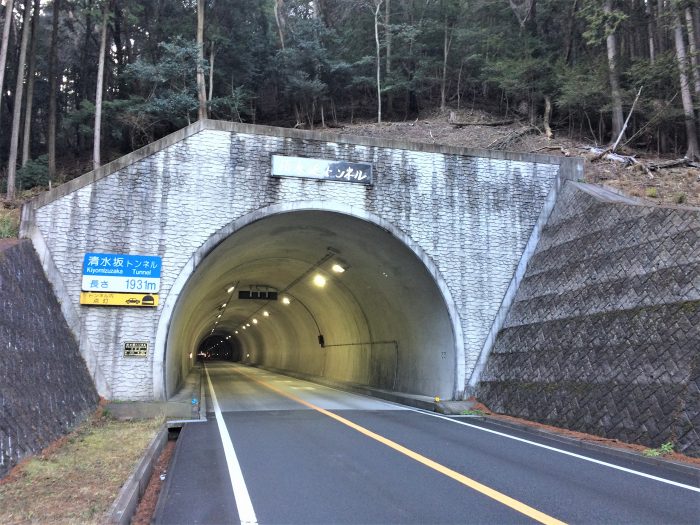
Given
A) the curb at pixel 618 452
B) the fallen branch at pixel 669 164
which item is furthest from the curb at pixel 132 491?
the fallen branch at pixel 669 164

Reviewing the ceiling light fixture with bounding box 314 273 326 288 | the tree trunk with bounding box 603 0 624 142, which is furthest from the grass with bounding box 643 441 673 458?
the tree trunk with bounding box 603 0 624 142

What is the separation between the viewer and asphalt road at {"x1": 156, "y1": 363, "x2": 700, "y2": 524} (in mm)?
4564

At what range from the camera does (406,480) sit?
5711mm

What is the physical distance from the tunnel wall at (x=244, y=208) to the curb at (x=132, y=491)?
14.8 ft

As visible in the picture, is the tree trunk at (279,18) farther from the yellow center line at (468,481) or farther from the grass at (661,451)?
the grass at (661,451)

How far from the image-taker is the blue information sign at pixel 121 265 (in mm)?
11023

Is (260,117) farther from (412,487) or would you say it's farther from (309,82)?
(412,487)

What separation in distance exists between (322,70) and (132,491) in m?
28.1

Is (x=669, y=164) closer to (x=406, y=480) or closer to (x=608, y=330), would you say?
(x=608, y=330)

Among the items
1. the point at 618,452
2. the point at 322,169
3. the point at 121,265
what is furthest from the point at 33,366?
the point at 618,452

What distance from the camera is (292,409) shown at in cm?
1269

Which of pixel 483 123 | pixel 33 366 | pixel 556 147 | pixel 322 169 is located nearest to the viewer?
pixel 33 366

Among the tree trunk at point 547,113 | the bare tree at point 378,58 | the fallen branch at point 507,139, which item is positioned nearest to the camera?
the fallen branch at point 507,139

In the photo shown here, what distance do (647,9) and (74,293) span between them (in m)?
28.0
